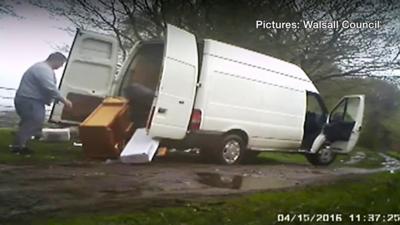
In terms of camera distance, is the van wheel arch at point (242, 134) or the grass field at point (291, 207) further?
the van wheel arch at point (242, 134)

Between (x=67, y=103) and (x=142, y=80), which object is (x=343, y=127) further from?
(x=67, y=103)

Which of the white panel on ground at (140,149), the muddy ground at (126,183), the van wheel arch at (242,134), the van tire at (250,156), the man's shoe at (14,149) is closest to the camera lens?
the muddy ground at (126,183)

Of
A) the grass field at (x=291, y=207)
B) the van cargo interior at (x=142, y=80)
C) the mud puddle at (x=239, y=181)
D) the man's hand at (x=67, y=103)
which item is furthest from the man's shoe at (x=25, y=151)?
the mud puddle at (x=239, y=181)

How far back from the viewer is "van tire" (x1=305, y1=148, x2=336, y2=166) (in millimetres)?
3854

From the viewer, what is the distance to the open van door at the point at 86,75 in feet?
11.7

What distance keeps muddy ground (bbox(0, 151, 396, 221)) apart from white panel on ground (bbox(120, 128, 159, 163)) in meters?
0.04

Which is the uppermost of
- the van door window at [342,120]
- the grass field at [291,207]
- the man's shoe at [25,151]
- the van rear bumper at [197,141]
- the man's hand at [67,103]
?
the man's hand at [67,103]

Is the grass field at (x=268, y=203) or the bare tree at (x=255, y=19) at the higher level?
the bare tree at (x=255, y=19)

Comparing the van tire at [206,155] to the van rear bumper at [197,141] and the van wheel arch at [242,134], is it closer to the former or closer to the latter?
the van rear bumper at [197,141]

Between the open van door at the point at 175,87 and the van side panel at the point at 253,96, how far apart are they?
8 centimetres

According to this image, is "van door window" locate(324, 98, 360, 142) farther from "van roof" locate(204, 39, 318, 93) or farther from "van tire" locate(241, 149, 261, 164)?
"van tire" locate(241, 149, 261, 164)

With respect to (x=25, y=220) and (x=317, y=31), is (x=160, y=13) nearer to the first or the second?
(x=317, y=31)

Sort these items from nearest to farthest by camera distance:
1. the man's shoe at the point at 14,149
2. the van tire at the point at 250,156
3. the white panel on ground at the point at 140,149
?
the man's shoe at the point at 14,149, the white panel on ground at the point at 140,149, the van tire at the point at 250,156

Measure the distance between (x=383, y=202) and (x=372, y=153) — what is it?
32 cm
